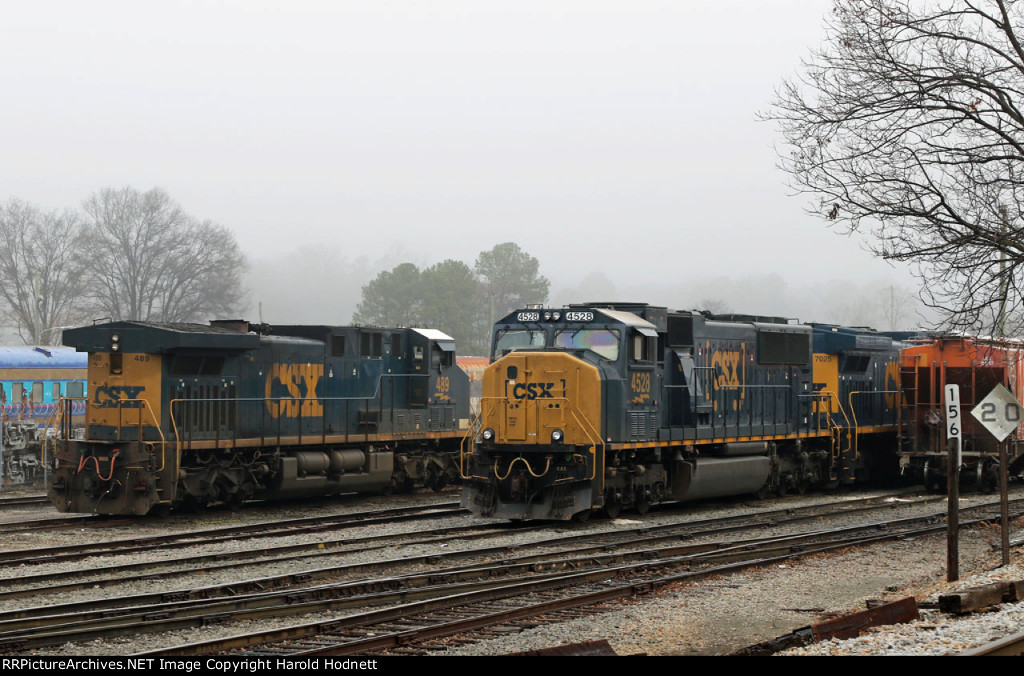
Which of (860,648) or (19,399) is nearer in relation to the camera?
(860,648)

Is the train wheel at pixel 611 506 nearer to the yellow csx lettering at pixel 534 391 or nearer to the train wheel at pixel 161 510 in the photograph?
the yellow csx lettering at pixel 534 391

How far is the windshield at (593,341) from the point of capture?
680 inches

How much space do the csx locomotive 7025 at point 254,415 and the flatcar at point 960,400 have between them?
9885mm

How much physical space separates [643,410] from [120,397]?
28.2 feet

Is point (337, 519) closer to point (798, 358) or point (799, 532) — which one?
point (799, 532)

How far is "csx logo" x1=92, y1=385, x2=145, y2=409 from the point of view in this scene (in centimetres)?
1789

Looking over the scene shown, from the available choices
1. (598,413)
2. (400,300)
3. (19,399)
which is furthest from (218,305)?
(598,413)

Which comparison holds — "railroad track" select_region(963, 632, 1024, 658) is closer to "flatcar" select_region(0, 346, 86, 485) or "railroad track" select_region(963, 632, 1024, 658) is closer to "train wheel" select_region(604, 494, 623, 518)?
"train wheel" select_region(604, 494, 623, 518)

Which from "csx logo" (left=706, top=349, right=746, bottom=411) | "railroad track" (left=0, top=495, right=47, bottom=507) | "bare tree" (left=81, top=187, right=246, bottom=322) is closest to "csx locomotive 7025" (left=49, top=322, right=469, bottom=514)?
"railroad track" (left=0, top=495, right=47, bottom=507)

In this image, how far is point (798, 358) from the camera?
22.1 metres

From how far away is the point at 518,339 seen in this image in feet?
58.5

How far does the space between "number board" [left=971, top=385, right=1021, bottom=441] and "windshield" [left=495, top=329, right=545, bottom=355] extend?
6.85 m

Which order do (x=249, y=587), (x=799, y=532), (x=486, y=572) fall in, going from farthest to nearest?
(x=799, y=532)
(x=486, y=572)
(x=249, y=587)
